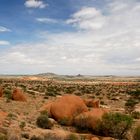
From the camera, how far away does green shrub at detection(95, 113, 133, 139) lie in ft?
73.4

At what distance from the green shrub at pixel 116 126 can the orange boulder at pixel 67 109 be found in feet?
12.5

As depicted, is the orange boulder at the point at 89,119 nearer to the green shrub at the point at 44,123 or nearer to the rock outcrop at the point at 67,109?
the rock outcrop at the point at 67,109

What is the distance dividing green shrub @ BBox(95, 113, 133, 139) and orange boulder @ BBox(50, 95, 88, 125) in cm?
382

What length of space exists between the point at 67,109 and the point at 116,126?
549 cm

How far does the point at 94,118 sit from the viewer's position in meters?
24.0

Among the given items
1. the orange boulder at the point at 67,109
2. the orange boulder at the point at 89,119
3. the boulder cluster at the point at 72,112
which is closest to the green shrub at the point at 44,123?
the boulder cluster at the point at 72,112

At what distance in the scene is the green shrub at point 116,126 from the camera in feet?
73.4

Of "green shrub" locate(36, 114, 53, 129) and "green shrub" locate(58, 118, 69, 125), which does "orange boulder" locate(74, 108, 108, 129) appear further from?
"green shrub" locate(36, 114, 53, 129)

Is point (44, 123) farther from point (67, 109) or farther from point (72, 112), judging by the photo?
point (72, 112)

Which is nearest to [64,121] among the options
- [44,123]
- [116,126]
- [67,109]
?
[67,109]

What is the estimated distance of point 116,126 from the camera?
2236cm

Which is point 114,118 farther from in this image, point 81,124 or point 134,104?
point 134,104

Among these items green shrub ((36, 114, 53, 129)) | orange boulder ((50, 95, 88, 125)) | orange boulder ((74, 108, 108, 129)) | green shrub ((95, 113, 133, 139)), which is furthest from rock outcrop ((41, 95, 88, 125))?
green shrub ((95, 113, 133, 139))

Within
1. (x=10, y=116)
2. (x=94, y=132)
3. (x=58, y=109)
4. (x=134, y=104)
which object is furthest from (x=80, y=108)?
(x=134, y=104)
